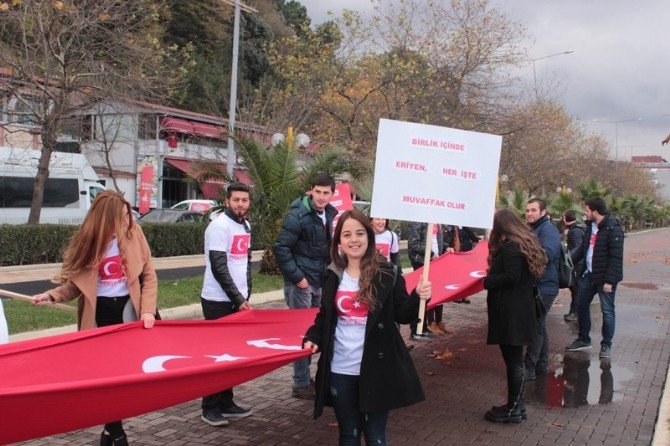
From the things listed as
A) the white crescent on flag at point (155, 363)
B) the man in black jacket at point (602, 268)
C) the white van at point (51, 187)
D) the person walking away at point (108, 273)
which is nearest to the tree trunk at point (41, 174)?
the white van at point (51, 187)

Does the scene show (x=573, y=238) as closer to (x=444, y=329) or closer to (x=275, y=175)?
(x=444, y=329)

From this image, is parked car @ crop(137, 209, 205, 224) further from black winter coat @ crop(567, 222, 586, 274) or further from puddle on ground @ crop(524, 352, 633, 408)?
puddle on ground @ crop(524, 352, 633, 408)

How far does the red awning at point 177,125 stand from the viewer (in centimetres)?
3638

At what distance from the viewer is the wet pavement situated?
5461 millimetres

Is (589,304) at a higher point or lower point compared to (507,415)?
higher

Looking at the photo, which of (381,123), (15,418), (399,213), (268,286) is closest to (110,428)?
(15,418)

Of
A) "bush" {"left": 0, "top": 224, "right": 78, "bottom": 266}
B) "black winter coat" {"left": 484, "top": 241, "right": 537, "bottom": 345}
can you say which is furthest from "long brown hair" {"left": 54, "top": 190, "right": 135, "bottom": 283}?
"bush" {"left": 0, "top": 224, "right": 78, "bottom": 266}

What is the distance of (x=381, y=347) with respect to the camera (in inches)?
154

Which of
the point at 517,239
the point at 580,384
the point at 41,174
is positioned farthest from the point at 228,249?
the point at 41,174

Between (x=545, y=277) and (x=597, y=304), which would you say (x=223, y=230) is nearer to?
(x=545, y=277)

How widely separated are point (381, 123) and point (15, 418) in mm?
→ 2714

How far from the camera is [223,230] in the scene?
5422 mm

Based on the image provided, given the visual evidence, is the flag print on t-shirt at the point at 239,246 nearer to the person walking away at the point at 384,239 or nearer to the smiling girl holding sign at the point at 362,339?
the smiling girl holding sign at the point at 362,339

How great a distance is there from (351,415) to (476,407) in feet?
9.24
